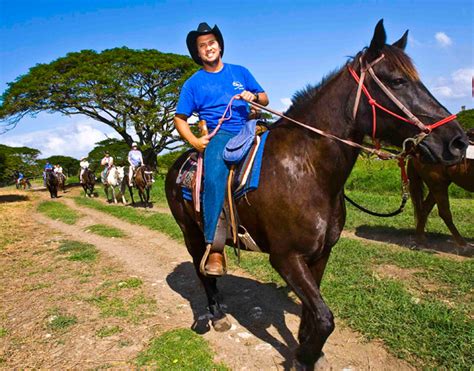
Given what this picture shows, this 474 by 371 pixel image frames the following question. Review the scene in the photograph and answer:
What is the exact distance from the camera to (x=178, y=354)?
3.26 meters

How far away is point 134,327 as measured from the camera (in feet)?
12.8

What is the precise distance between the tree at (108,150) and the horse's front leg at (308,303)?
1403 inches

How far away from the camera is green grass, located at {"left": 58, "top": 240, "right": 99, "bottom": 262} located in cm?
676

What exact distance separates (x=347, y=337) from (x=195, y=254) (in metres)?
1.92

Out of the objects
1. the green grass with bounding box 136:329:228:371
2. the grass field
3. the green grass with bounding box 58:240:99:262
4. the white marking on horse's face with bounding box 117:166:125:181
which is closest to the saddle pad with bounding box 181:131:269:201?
the green grass with bounding box 136:329:228:371

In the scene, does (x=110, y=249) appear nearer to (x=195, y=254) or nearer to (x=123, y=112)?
(x=195, y=254)

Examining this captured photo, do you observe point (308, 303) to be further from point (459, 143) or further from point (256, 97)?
point (256, 97)

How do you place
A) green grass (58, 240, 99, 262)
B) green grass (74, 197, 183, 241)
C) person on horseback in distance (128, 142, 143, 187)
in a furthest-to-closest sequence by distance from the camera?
person on horseback in distance (128, 142, 143, 187)
green grass (74, 197, 183, 241)
green grass (58, 240, 99, 262)

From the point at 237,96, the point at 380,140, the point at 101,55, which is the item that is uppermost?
the point at 101,55

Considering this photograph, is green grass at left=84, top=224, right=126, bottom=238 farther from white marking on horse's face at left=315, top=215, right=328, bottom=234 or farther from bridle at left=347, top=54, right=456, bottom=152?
bridle at left=347, top=54, right=456, bottom=152

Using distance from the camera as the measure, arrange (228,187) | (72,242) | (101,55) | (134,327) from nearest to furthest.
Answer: (228,187)
(134,327)
(72,242)
(101,55)

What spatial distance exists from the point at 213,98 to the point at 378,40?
58.6 inches

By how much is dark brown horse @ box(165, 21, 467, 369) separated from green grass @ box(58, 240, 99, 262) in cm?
487

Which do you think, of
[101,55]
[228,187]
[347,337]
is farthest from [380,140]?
[101,55]
